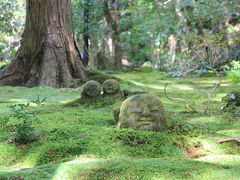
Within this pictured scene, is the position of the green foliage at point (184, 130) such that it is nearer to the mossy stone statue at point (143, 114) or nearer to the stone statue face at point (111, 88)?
the mossy stone statue at point (143, 114)

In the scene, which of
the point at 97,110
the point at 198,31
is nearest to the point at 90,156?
the point at 97,110

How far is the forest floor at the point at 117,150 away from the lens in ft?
9.23

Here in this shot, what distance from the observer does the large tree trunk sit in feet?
33.0

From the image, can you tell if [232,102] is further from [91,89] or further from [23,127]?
[23,127]

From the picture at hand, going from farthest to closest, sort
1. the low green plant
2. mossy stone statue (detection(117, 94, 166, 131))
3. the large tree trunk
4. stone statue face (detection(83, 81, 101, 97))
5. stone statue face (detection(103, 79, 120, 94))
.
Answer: the large tree trunk, stone statue face (detection(103, 79, 120, 94)), stone statue face (detection(83, 81, 101, 97)), mossy stone statue (detection(117, 94, 166, 131)), the low green plant

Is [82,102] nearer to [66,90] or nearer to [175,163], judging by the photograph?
[66,90]

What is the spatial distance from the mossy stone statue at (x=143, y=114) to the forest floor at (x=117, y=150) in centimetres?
20

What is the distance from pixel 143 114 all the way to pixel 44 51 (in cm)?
656

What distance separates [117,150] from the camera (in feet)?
12.5

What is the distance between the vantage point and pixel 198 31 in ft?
50.0

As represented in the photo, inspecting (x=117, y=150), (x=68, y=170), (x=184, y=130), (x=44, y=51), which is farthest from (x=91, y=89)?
(x=68, y=170)

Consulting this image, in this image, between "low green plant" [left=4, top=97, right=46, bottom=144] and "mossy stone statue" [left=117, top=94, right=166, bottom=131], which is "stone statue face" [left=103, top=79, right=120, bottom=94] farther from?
"low green plant" [left=4, top=97, right=46, bottom=144]

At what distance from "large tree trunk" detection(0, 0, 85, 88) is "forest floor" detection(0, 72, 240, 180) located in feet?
10.7

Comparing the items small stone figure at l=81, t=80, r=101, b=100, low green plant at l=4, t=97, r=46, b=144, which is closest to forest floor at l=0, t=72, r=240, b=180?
low green plant at l=4, t=97, r=46, b=144
